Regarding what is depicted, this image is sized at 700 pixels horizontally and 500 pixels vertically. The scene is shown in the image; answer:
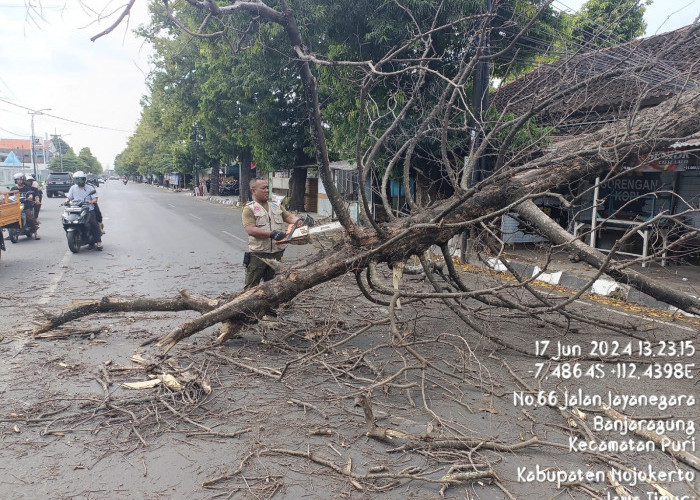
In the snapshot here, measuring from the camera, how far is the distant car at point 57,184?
119ft

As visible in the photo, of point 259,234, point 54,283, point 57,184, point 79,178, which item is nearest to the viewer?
point 259,234

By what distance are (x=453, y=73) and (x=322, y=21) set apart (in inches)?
123

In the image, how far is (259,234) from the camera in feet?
19.7

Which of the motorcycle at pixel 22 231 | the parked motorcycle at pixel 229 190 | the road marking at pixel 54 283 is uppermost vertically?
the parked motorcycle at pixel 229 190

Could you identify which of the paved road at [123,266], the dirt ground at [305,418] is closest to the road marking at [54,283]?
the paved road at [123,266]

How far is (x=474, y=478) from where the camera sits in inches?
114

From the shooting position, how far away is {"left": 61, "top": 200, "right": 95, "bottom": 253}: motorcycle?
1116 centimetres

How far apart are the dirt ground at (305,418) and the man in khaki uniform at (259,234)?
0.87m

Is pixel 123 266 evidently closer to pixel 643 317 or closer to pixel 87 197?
pixel 87 197

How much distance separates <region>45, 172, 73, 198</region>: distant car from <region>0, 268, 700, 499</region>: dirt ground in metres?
35.6

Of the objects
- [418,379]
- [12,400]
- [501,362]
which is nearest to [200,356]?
[12,400]

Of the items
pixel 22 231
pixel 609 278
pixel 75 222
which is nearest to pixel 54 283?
pixel 75 222

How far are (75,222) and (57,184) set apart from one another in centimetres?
2978

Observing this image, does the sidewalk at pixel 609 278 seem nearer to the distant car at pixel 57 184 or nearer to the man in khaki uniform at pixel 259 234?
the man in khaki uniform at pixel 259 234
